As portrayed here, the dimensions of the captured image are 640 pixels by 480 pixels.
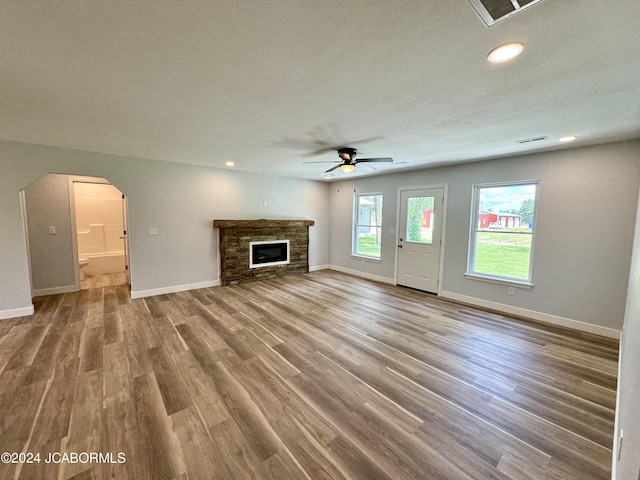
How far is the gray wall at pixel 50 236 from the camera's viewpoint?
4.45m

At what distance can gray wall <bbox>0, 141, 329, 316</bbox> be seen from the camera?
11.5 ft

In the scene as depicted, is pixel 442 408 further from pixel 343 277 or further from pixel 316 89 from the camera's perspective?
pixel 343 277

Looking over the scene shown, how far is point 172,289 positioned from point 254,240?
1.84 meters

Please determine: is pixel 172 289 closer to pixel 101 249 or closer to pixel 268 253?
pixel 268 253

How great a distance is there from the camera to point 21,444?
62.6 inches

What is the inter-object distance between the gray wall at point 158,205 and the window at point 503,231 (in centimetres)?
394

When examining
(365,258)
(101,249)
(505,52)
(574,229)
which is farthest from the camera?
(101,249)

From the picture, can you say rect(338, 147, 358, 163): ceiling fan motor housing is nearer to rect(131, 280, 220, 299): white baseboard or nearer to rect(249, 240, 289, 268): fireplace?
rect(249, 240, 289, 268): fireplace

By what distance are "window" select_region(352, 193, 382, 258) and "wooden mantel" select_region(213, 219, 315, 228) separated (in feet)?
3.86

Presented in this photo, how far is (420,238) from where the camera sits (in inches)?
203

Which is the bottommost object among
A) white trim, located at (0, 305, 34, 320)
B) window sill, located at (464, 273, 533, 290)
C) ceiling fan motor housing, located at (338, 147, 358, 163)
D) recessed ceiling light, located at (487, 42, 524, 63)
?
Result: white trim, located at (0, 305, 34, 320)

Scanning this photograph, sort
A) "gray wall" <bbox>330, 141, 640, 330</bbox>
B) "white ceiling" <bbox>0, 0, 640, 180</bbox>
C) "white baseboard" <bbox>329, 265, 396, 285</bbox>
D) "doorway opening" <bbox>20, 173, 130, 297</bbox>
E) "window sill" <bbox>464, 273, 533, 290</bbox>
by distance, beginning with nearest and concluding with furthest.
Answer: "white ceiling" <bbox>0, 0, 640, 180</bbox>, "gray wall" <bbox>330, 141, 640, 330</bbox>, "window sill" <bbox>464, 273, 533, 290</bbox>, "doorway opening" <bbox>20, 173, 130, 297</bbox>, "white baseboard" <bbox>329, 265, 396, 285</bbox>

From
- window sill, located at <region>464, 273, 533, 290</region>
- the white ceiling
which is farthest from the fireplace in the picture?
window sill, located at <region>464, 273, 533, 290</region>

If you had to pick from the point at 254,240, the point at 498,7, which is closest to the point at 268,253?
the point at 254,240
